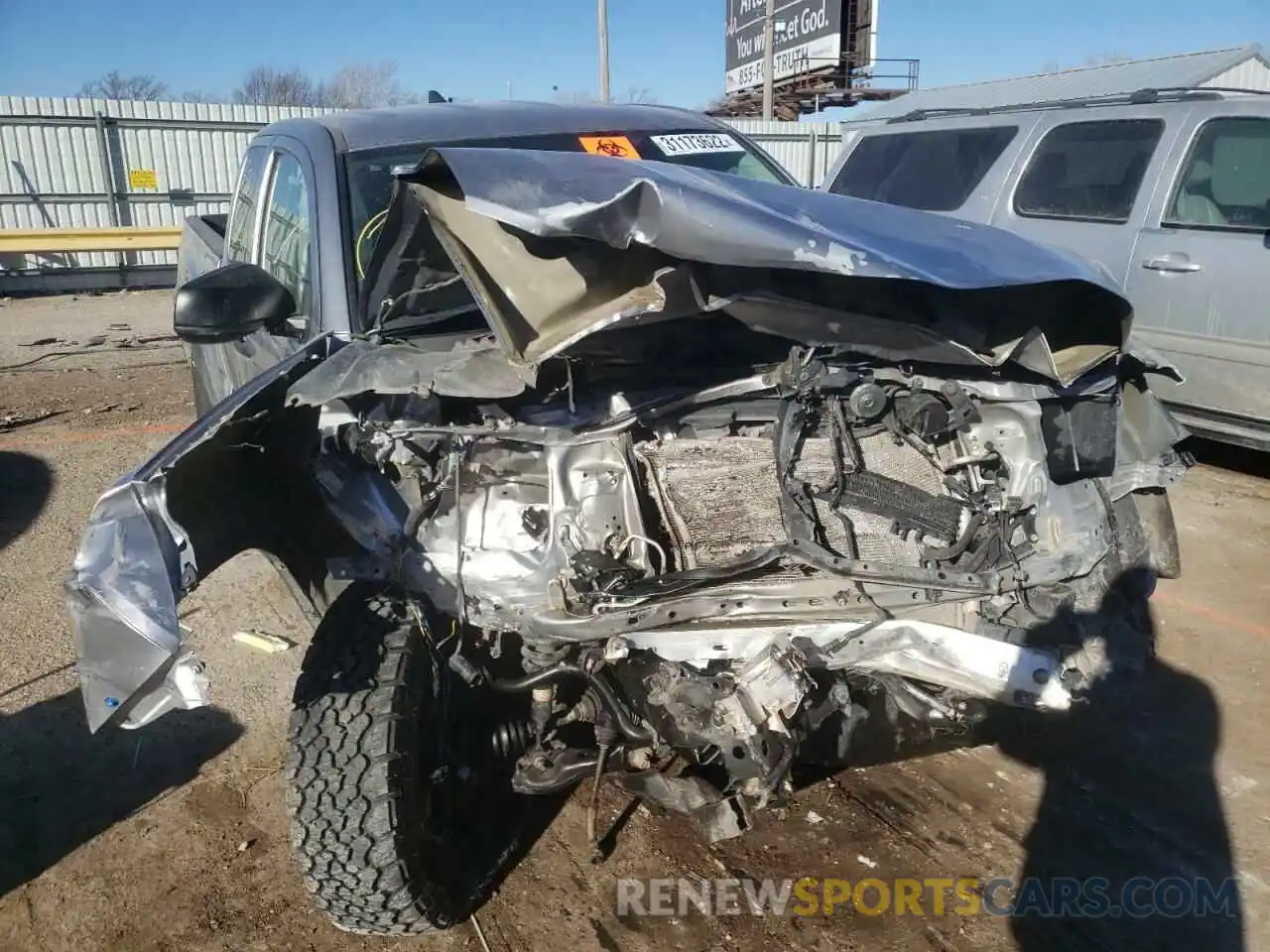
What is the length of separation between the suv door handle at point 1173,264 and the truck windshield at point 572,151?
2.46 metres

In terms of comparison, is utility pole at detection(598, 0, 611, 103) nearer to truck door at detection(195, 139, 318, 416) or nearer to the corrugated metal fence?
the corrugated metal fence

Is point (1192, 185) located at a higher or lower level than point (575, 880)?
higher

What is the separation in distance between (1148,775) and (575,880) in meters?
1.77

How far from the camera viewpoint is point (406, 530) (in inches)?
92.7

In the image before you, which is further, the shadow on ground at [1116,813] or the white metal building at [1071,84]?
the white metal building at [1071,84]

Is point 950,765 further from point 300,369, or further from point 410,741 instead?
point 300,369

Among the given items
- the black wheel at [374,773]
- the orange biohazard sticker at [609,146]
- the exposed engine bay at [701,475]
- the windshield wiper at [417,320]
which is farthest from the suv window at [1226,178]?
the black wheel at [374,773]

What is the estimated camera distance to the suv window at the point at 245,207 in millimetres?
3910

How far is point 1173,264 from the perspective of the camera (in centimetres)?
521

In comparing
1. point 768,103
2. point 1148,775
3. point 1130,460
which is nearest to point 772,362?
point 1130,460

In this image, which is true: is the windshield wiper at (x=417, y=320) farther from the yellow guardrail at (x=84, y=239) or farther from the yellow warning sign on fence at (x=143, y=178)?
the yellow warning sign on fence at (x=143, y=178)

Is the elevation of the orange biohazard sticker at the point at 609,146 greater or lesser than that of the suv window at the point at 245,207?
greater

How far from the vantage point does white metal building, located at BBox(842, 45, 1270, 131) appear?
6965 millimetres

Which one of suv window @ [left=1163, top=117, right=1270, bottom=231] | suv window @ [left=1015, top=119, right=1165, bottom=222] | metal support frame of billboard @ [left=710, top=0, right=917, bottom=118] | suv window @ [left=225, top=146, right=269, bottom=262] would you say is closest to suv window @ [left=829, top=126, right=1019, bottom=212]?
suv window @ [left=1015, top=119, right=1165, bottom=222]
